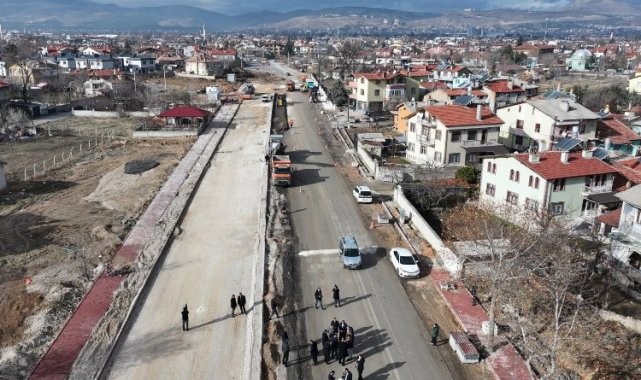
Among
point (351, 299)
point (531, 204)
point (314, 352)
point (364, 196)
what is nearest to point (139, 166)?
point (364, 196)

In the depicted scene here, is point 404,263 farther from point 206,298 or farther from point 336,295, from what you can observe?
point 206,298

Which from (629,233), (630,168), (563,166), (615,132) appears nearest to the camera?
(629,233)

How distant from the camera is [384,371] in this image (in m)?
18.5

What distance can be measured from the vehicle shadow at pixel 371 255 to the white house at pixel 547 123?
22589 millimetres

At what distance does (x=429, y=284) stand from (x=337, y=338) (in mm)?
7375

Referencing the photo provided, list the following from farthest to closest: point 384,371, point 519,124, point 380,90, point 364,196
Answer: point 380,90 → point 519,124 → point 364,196 → point 384,371

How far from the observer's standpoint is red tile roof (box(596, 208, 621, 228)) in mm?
28575

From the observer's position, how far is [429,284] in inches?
974

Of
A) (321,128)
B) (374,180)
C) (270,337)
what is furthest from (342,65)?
(270,337)

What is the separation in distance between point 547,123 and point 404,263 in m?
25.8

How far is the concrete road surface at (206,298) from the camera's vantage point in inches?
728

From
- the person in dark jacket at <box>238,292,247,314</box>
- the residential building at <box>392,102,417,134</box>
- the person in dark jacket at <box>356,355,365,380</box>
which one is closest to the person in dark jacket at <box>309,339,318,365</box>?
the person in dark jacket at <box>356,355,365,380</box>

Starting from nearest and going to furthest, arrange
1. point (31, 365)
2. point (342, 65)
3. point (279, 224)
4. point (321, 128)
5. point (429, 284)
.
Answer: point (31, 365) → point (429, 284) → point (279, 224) → point (321, 128) → point (342, 65)

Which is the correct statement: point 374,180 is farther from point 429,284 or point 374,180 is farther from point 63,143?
point 63,143
